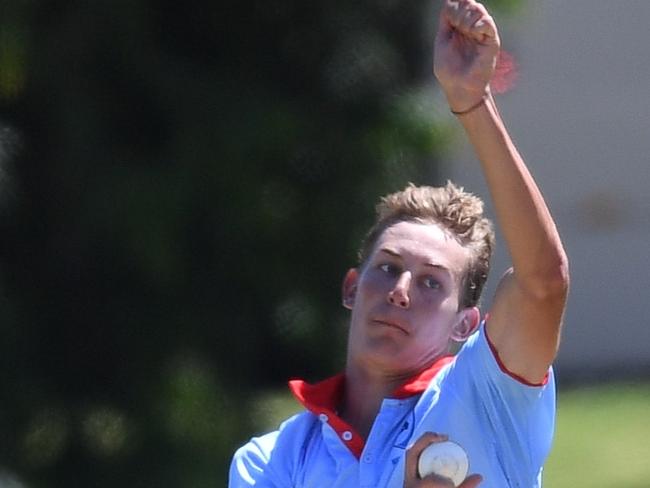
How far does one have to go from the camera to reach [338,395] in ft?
9.28

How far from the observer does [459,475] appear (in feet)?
8.08

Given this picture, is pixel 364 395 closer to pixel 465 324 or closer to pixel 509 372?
pixel 465 324

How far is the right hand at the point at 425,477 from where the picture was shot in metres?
2.45

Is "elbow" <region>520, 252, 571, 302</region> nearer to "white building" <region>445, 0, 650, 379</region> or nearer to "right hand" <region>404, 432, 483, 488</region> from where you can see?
"right hand" <region>404, 432, 483, 488</region>

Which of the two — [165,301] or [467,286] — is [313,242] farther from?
[467,286]

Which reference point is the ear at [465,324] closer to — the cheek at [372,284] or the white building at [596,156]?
the cheek at [372,284]

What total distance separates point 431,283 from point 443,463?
1.19 ft

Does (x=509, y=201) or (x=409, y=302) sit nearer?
(x=509, y=201)

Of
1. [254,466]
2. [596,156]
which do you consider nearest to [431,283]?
[254,466]

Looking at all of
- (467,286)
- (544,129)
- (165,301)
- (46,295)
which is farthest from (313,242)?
(544,129)

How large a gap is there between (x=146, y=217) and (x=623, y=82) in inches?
256

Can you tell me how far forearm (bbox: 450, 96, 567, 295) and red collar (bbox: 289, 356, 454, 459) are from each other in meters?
0.34

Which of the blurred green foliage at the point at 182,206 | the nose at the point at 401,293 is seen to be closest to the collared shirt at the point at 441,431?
the nose at the point at 401,293

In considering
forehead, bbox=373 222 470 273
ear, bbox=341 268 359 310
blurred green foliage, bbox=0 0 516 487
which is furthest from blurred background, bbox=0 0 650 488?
forehead, bbox=373 222 470 273
